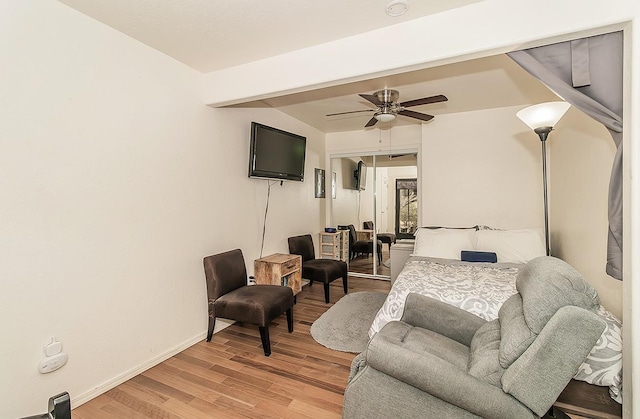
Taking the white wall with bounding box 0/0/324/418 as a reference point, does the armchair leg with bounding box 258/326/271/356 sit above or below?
below

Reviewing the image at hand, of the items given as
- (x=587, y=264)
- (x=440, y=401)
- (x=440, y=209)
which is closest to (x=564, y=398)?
(x=440, y=401)

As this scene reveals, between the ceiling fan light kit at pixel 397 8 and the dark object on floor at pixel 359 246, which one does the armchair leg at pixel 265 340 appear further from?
the dark object on floor at pixel 359 246

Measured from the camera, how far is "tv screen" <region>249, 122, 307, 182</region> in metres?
3.30

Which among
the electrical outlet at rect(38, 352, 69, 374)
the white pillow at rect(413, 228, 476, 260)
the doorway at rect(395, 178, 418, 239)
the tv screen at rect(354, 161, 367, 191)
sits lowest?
the electrical outlet at rect(38, 352, 69, 374)

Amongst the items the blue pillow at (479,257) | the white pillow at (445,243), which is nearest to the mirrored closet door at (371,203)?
the white pillow at (445,243)

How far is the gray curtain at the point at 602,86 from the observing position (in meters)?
1.59

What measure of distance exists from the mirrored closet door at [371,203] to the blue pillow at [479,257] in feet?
5.92

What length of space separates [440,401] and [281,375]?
4.22 ft

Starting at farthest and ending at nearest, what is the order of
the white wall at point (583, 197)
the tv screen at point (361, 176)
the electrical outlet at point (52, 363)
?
the tv screen at point (361, 176), the white wall at point (583, 197), the electrical outlet at point (52, 363)

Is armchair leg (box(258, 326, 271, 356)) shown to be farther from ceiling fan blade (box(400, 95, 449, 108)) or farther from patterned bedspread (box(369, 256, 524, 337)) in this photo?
ceiling fan blade (box(400, 95, 449, 108))

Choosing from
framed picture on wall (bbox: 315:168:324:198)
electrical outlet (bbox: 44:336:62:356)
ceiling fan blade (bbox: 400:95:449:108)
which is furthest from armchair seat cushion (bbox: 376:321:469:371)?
framed picture on wall (bbox: 315:168:324:198)

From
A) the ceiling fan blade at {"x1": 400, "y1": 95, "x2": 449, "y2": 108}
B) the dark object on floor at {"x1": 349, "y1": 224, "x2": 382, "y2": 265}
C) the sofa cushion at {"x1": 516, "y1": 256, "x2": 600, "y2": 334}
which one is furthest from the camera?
the dark object on floor at {"x1": 349, "y1": 224, "x2": 382, "y2": 265}

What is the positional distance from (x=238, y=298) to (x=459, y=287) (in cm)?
185

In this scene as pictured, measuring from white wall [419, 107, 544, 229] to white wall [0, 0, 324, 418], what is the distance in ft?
9.83
